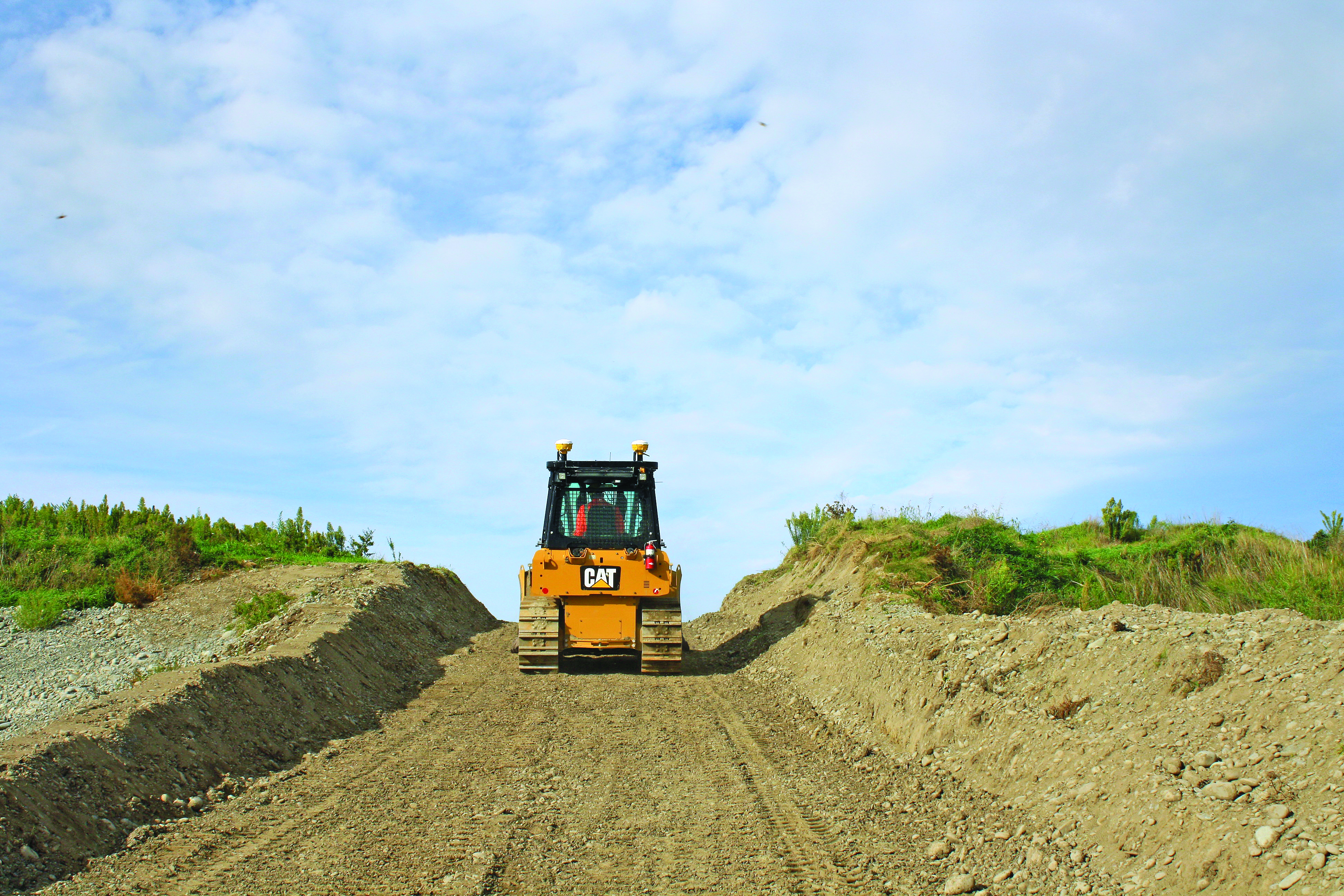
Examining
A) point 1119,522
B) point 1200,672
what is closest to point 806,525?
point 1119,522

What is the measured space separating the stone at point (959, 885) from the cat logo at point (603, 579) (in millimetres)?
8332

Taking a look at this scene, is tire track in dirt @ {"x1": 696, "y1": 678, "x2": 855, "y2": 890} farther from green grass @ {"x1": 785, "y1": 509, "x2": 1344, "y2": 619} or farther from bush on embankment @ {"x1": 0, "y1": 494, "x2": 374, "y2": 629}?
bush on embankment @ {"x1": 0, "y1": 494, "x2": 374, "y2": 629}

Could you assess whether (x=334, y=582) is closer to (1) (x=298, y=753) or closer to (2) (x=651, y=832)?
(1) (x=298, y=753)

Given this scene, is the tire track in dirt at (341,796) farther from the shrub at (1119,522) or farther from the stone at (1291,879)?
the shrub at (1119,522)

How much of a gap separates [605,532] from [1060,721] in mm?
8645

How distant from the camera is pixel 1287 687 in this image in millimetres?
5734

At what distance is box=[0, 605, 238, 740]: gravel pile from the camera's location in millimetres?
10555

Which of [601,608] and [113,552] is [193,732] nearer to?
[601,608]

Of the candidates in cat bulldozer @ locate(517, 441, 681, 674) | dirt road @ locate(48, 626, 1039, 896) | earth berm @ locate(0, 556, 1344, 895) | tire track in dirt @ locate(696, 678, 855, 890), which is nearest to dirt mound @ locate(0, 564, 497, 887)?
earth berm @ locate(0, 556, 1344, 895)

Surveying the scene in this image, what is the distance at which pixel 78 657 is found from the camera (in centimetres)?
1404

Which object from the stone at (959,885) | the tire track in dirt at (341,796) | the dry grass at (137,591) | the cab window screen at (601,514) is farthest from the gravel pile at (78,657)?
the stone at (959,885)

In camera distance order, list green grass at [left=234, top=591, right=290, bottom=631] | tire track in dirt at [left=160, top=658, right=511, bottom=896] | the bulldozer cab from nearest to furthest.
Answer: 1. tire track in dirt at [left=160, top=658, right=511, bottom=896]
2. the bulldozer cab
3. green grass at [left=234, top=591, right=290, bottom=631]

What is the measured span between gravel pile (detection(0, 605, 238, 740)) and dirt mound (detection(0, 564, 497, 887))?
67 centimetres

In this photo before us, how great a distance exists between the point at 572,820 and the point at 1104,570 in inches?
477
